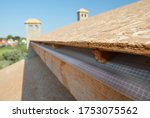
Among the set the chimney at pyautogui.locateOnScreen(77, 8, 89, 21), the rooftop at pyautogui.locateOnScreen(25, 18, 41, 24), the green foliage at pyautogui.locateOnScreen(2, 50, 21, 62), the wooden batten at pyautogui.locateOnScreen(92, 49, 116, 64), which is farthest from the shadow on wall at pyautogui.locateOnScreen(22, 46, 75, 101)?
the green foliage at pyautogui.locateOnScreen(2, 50, 21, 62)

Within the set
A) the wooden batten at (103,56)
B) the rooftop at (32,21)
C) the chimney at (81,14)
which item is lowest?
the wooden batten at (103,56)

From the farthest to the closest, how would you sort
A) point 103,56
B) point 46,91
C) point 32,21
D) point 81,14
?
point 32,21 → point 81,14 → point 46,91 → point 103,56

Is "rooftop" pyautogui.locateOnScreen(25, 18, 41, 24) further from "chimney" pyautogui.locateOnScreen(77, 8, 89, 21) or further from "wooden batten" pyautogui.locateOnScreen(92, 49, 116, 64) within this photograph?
"wooden batten" pyautogui.locateOnScreen(92, 49, 116, 64)

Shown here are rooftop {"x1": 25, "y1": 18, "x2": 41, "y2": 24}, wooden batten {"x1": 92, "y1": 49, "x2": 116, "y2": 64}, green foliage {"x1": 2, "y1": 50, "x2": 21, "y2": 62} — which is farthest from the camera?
green foliage {"x1": 2, "y1": 50, "x2": 21, "y2": 62}

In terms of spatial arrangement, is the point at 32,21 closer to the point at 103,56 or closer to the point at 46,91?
the point at 46,91

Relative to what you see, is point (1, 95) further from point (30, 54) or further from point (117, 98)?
point (30, 54)

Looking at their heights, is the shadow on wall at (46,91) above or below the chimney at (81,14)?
below

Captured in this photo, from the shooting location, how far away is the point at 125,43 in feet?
4.64

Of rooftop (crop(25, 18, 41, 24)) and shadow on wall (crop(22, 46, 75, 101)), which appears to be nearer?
shadow on wall (crop(22, 46, 75, 101))

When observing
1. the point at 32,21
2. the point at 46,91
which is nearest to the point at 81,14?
the point at 32,21

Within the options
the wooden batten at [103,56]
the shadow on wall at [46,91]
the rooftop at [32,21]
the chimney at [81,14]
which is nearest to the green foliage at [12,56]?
the rooftop at [32,21]

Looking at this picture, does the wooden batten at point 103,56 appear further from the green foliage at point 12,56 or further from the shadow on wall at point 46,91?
the green foliage at point 12,56

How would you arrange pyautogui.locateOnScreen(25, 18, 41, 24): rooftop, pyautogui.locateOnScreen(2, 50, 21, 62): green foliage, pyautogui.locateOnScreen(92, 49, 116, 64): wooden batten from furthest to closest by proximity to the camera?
pyautogui.locateOnScreen(2, 50, 21, 62): green foliage, pyautogui.locateOnScreen(25, 18, 41, 24): rooftop, pyautogui.locateOnScreen(92, 49, 116, 64): wooden batten

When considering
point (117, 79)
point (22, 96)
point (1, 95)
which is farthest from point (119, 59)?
point (1, 95)
